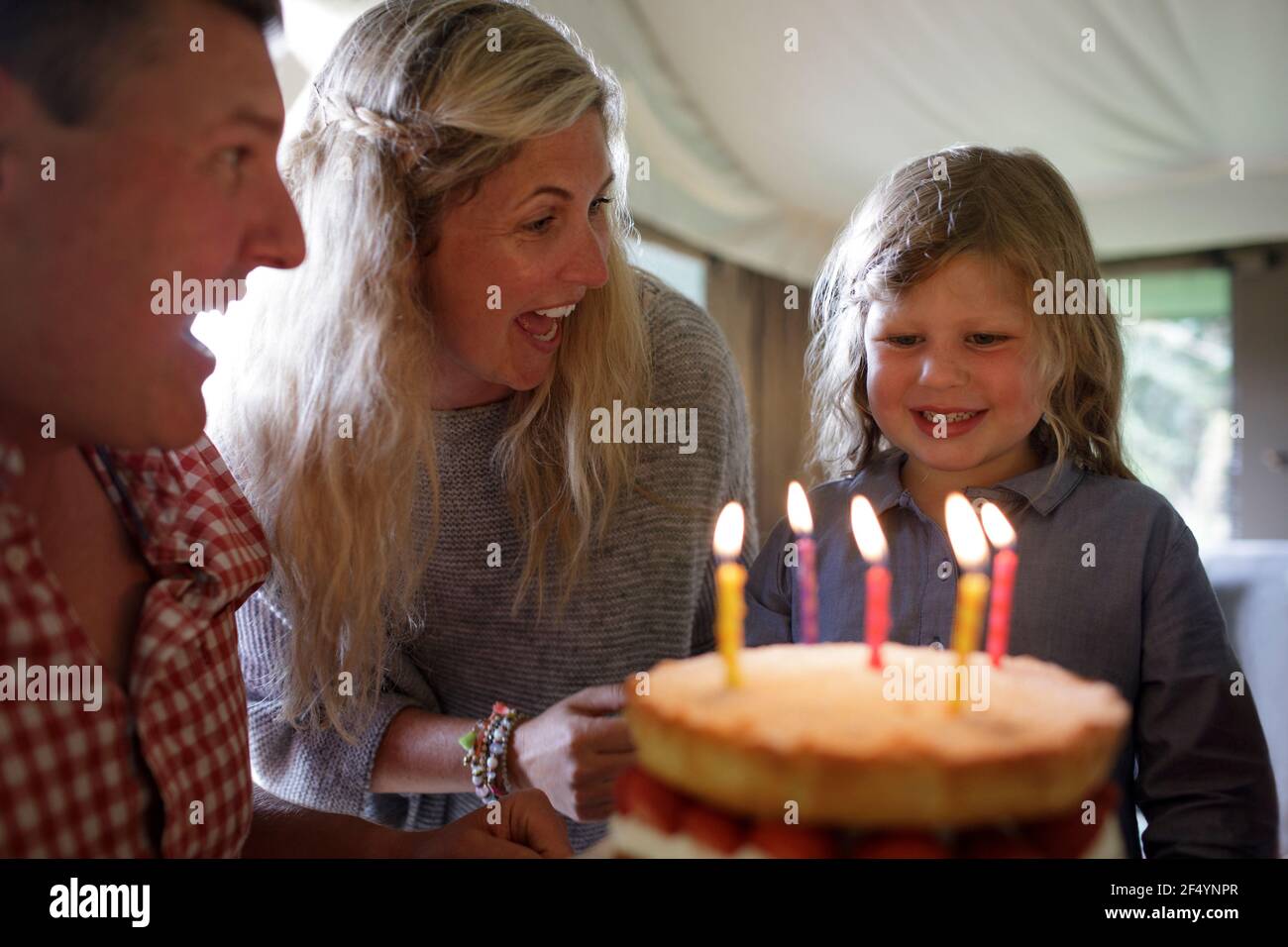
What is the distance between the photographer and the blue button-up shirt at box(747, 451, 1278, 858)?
2.16 feet

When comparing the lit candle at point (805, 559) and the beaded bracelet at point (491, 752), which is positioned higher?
the lit candle at point (805, 559)

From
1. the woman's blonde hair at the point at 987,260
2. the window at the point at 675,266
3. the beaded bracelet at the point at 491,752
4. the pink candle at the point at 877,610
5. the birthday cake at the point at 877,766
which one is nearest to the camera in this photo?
the birthday cake at the point at 877,766

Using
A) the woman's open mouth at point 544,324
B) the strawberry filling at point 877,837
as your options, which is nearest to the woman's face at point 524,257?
the woman's open mouth at point 544,324

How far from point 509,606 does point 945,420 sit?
364 millimetres

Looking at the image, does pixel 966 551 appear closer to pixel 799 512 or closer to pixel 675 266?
pixel 799 512

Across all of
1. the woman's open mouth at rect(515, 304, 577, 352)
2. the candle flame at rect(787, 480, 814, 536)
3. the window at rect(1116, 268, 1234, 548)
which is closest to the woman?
the woman's open mouth at rect(515, 304, 577, 352)

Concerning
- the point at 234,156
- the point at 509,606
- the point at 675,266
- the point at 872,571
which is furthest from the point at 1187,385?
the point at 234,156

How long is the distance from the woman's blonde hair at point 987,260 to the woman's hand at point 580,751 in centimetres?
23

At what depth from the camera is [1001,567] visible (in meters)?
0.67

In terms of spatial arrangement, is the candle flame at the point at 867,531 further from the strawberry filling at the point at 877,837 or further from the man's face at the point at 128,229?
the man's face at the point at 128,229

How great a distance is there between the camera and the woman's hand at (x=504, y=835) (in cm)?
71

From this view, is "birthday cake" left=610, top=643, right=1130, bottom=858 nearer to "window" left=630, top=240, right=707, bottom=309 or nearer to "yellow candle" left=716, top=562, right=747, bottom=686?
"yellow candle" left=716, top=562, right=747, bottom=686
